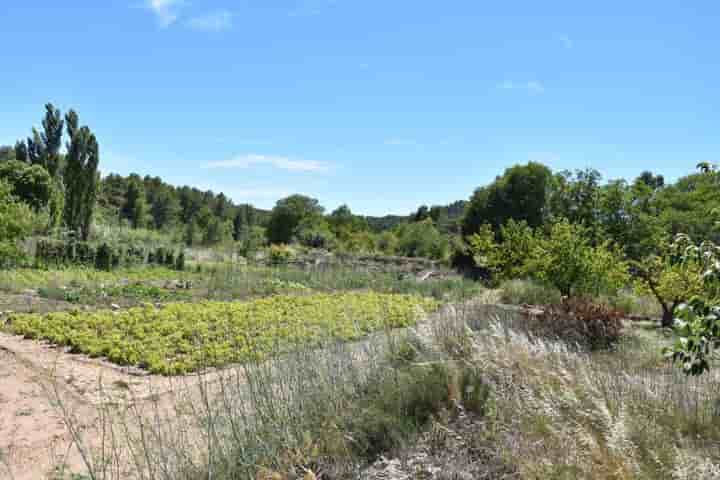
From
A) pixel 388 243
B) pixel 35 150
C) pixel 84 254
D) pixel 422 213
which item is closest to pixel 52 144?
pixel 35 150

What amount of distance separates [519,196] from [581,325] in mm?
12570

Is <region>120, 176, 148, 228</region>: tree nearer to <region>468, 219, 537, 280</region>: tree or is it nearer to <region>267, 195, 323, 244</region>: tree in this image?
<region>267, 195, 323, 244</region>: tree

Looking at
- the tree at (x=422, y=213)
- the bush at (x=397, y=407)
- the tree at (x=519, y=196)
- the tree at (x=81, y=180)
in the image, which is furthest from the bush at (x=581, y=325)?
the tree at (x=422, y=213)

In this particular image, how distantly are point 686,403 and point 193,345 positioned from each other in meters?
6.01

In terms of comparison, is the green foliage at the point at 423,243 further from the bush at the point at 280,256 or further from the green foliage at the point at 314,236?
the bush at the point at 280,256

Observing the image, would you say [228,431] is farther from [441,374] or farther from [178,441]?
[441,374]

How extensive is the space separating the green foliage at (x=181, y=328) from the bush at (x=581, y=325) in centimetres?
190

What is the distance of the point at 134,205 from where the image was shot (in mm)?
40281

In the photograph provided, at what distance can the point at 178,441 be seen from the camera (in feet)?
8.02

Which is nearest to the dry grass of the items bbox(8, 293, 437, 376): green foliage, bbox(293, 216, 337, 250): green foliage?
bbox(8, 293, 437, 376): green foliage

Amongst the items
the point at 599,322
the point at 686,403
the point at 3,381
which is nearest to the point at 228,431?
the point at 686,403

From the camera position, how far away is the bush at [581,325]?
651 centimetres

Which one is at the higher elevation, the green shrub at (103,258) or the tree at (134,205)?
the tree at (134,205)

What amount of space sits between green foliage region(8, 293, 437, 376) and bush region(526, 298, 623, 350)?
1896 millimetres
